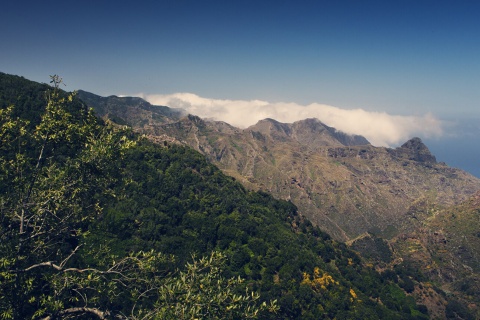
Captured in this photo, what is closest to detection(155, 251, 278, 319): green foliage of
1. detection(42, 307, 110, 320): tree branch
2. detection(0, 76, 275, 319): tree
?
detection(0, 76, 275, 319): tree

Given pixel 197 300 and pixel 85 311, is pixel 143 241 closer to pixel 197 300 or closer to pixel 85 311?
pixel 85 311

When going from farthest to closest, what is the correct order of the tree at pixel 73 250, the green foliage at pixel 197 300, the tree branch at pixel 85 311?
the tree at pixel 73 250
the tree branch at pixel 85 311
the green foliage at pixel 197 300

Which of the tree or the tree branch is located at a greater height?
the tree

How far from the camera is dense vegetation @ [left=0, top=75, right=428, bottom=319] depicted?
57.2 feet

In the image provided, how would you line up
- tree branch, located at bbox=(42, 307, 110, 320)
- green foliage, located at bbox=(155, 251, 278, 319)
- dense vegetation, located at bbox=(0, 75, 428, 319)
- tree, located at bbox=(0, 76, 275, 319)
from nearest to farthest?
1. green foliage, located at bbox=(155, 251, 278, 319)
2. tree branch, located at bbox=(42, 307, 110, 320)
3. tree, located at bbox=(0, 76, 275, 319)
4. dense vegetation, located at bbox=(0, 75, 428, 319)

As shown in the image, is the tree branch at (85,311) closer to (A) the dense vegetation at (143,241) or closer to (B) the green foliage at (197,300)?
(A) the dense vegetation at (143,241)

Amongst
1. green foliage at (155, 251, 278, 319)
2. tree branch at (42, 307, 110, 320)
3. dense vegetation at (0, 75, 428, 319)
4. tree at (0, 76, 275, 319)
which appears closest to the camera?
green foliage at (155, 251, 278, 319)

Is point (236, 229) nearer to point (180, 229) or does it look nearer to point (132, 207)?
point (180, 229)

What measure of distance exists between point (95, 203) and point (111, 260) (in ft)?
14.5

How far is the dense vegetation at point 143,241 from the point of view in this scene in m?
17.4

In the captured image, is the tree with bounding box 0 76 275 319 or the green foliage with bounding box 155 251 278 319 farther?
the tree with bounding box 0 76 275 319

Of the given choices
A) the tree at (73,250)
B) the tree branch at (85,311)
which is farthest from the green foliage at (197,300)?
the tree branch at (85,311)

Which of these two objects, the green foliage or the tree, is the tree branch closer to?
the tree

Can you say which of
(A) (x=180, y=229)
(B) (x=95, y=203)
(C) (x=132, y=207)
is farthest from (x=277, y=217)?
(B) (x=95, y=203)
